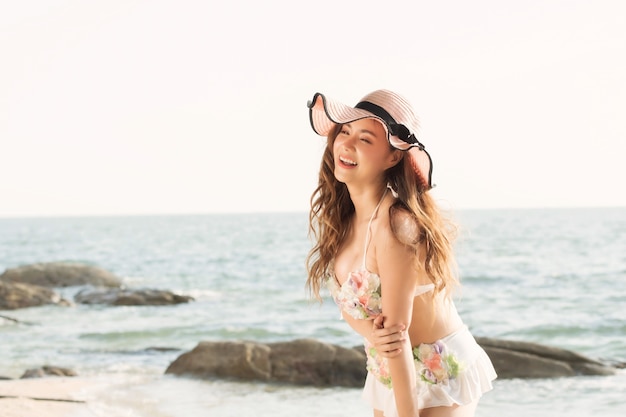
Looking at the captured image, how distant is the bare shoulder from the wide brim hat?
0.65ft

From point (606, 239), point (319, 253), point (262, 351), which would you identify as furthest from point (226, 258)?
point (319, 253)

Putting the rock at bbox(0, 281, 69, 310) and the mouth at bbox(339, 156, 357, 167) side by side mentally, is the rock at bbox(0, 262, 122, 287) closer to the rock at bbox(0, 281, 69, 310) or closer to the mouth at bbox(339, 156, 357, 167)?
the rock at bbox(0, 281, 69, 310)

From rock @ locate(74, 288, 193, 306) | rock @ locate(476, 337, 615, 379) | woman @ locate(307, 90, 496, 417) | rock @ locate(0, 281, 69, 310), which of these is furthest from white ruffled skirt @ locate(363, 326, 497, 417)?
rock @ locate(74, 288, 193, 306)

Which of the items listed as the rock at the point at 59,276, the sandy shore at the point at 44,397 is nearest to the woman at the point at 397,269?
the sandy shore at the point at 44,397

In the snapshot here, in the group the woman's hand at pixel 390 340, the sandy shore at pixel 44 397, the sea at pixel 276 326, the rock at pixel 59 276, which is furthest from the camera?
the rock at pixel 59 276

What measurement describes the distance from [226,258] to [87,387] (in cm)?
3069

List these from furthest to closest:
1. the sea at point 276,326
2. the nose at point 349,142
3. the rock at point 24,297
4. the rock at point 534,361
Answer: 1. the rock at point 24,297
2. the rock at point 534,361
3. the sea at point 276,326
4. the nose at point 349,142

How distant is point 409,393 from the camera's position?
301cm

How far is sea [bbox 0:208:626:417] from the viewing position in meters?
8.28

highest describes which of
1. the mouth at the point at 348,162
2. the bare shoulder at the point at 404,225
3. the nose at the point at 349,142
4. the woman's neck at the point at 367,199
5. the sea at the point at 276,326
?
the nose at the point at 349,142

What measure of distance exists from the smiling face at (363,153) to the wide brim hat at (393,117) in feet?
0.15

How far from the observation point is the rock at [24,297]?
18.3 meters

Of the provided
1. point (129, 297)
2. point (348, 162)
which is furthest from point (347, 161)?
point (129, 297)

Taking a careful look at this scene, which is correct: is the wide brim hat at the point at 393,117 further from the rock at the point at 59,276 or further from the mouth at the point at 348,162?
the rock at the point at 59,276
